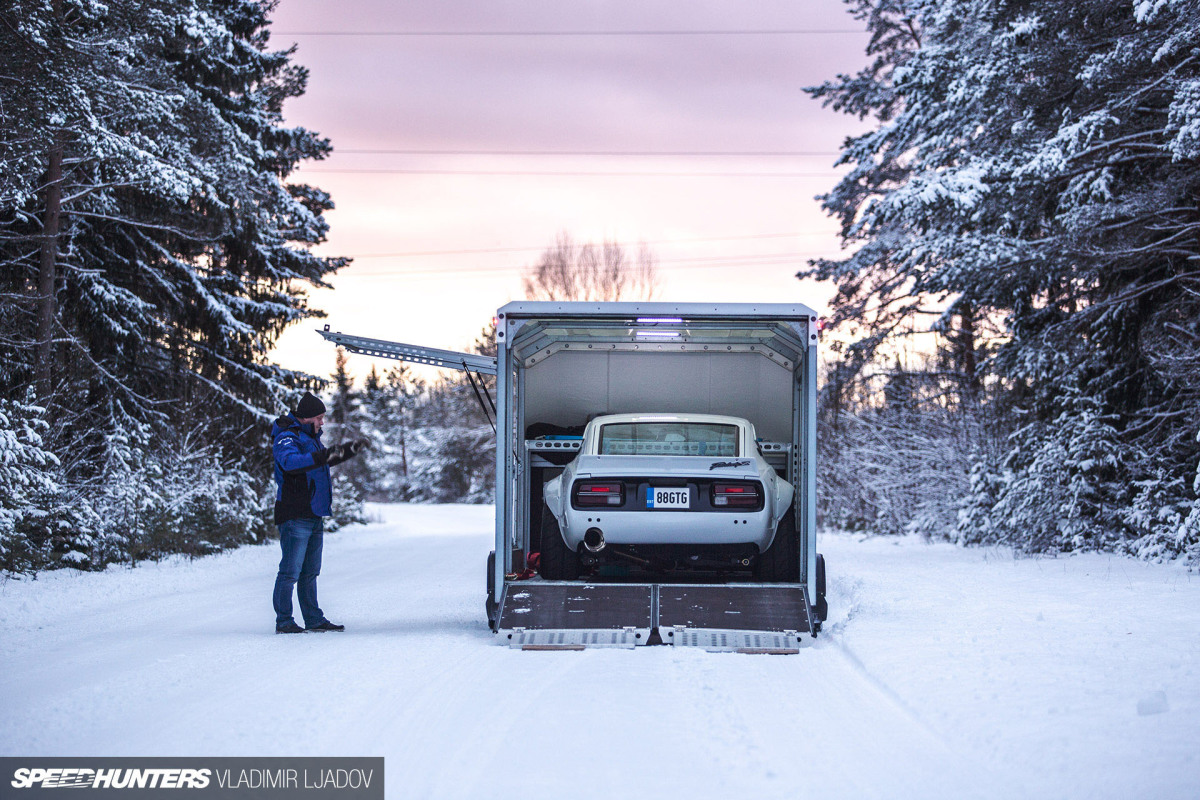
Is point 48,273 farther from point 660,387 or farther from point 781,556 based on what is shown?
point 781,556

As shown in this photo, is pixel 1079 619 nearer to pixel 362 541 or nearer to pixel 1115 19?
pixel 1115 19

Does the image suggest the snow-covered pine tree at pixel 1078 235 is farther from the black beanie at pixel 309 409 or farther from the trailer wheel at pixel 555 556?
the black beanie at pixel 309 409

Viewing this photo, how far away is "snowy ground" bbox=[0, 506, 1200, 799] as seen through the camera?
14.7 feet

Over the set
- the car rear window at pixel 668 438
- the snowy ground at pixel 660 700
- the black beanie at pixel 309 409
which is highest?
the black beanie at pixel 309 409

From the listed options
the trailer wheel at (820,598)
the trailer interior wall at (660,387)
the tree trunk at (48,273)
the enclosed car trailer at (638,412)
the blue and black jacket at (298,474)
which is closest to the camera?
the enclosed car trailer at (638,412)

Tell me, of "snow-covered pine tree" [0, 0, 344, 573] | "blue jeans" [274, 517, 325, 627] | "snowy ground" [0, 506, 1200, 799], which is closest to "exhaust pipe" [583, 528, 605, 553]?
"snowy ground" [0, 506, 1200, 799]

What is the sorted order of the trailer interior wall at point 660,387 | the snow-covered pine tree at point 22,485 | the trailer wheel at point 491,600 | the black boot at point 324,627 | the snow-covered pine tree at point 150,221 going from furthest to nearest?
the snow-covered pine tree at point 150,221, the snow-covered pine tree at point 22,485, the trailer interior wall at point 660,387, the black boot at point 324,627, the trailer wheel at point 491,600

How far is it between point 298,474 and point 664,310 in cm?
322

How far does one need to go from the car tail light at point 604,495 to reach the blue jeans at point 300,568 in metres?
2.24

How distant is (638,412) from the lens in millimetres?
10266

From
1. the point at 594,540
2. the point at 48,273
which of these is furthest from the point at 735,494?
the point at 48,273

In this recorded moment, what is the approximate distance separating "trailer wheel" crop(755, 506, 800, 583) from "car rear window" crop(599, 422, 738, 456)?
0.81 meters

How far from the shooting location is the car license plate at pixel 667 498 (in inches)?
327

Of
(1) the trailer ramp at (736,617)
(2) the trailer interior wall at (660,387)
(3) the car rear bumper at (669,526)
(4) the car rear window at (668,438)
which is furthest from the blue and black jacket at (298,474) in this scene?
→ (1) the trailer ramp at (736,617)
